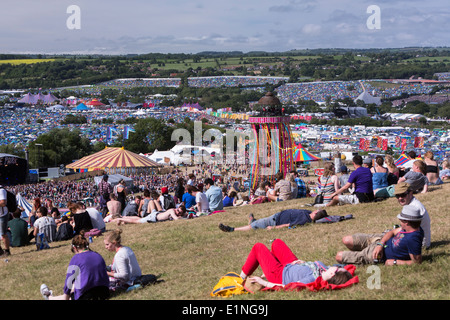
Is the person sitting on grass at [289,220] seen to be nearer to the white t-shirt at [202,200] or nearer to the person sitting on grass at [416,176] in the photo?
the person sitting on grass at [416,176]

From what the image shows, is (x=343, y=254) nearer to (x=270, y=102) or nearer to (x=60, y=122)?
→ (x=270, y=102)

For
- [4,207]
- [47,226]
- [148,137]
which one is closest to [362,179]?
[47,226]

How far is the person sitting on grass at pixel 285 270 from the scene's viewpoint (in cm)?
453

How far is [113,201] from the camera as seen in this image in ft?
34.4

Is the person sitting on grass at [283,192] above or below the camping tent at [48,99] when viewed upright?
below

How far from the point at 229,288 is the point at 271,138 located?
50.6ft

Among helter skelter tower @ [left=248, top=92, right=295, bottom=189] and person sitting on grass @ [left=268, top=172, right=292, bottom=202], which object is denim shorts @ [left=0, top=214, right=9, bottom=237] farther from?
helter skelter tower @ [left=248, top=92, right=295, bottom=189]

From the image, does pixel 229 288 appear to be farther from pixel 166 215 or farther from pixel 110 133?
pixel 110 133

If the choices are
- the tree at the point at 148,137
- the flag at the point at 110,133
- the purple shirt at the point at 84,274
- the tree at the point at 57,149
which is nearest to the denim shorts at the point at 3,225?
the purple shirt at the point at 84,274

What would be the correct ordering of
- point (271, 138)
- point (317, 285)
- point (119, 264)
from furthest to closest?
point (271, 138)
point (119, 264)
point (317, 285)

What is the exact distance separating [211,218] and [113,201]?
227 cm

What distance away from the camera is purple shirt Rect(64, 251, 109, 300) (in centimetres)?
480

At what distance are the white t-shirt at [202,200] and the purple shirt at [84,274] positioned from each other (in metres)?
5.10

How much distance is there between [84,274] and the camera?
15.8 ft
